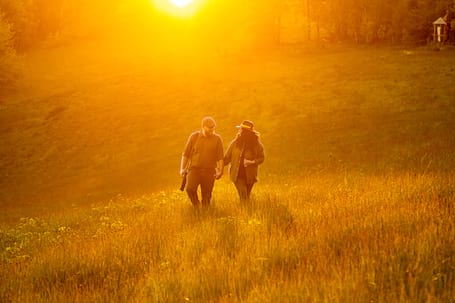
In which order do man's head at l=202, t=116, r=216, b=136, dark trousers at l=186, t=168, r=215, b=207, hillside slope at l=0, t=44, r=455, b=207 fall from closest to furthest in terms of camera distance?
man's head at l=202, t=116, r=216, b=136, dark trousers at l=186, t=168, r=215, b=207, hillside slope at l=0, t=44, r=455, b=207

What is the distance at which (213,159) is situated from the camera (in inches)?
478

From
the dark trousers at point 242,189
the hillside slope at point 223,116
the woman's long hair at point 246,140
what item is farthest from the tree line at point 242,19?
the dark trousers at point 242,189

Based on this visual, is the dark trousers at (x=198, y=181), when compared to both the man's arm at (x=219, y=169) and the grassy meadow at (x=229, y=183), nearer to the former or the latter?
the man's arm at (x=219, y=169)

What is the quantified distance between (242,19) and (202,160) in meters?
59.5

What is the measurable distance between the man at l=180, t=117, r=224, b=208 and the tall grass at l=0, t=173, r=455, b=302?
1339mm

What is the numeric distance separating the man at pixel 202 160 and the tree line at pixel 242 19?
51949mm

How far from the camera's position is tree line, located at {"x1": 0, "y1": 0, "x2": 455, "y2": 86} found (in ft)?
218

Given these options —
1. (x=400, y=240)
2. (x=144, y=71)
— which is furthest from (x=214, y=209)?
(x=144, y=71)

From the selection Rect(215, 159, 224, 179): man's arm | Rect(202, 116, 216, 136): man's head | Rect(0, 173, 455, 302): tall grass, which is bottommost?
Rect(0, 173, 455, 302): tall grass

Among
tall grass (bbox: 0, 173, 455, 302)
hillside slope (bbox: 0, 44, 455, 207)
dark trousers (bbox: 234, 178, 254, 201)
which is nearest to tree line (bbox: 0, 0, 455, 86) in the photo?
hillside slope (bbox: 0, 44, 455, 207)

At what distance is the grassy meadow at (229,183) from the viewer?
609cm

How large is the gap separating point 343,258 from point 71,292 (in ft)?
12.1

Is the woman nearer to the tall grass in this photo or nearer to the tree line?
the tall grass

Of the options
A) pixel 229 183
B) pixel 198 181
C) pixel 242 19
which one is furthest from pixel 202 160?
pixel 242 19
